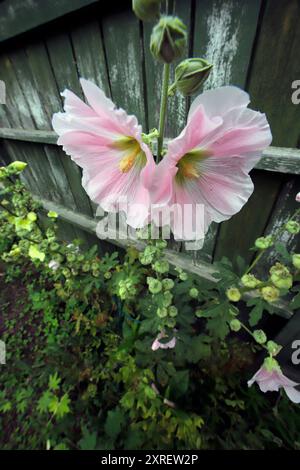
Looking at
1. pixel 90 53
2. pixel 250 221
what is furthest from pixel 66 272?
pixel 90 53

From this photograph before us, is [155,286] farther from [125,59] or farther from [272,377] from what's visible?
[125,59]

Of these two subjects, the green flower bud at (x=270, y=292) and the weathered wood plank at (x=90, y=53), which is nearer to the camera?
the green flower bud at (x=270, y=292)

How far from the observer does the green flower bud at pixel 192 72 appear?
0.44 meters

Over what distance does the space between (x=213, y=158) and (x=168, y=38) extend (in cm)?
22

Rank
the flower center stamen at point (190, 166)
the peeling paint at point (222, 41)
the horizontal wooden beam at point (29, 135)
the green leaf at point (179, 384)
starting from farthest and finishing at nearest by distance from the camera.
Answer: the horizontal wooden beam at point (29, 135), the green leaf at point (179, 384), the peeling paint at point (222, 41), the flower center stamen at point (190, 166)

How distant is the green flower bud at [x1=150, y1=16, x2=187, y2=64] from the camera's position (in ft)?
1.31

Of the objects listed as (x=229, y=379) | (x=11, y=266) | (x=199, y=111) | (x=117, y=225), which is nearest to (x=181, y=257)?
(x=117, y=225)

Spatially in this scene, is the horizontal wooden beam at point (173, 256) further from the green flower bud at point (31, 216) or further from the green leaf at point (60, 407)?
the green leaf at point (60, 407)

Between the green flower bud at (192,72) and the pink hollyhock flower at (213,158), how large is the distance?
0.09 m

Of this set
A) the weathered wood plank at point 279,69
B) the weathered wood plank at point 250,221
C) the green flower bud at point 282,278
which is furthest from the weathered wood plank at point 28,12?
the green flower bud at point 282,278

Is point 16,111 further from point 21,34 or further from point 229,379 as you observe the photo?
point 229,379

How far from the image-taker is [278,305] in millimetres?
1416

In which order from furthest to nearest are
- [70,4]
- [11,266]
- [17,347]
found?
1. [11,266]
2. [17,347]
3. [70,4]

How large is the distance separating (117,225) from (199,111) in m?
1.69
